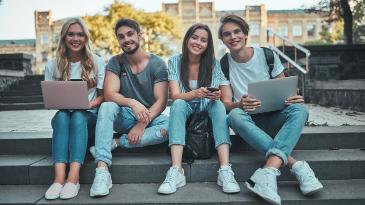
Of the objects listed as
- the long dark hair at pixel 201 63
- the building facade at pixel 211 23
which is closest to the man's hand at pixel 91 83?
the long dark hair at pixel 201 63

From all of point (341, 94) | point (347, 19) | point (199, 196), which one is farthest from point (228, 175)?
point (347, 19)

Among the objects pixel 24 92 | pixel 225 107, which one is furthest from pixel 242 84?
pixel 24 92

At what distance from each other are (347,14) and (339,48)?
2.67 metres

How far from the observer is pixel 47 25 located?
146ft

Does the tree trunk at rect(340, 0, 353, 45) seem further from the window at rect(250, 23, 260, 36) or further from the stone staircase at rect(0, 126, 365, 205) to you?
the window at rect(250, 23, 260, 36)

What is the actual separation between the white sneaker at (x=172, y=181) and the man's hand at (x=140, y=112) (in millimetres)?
484

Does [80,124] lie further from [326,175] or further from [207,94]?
[326,175]

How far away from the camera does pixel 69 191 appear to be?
257 cm

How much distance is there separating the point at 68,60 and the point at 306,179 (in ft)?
7.38

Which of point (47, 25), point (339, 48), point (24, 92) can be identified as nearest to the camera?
point (339, 48)

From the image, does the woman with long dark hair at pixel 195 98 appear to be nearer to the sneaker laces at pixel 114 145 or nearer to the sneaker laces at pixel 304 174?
the sneaker laces at pixel 304 174

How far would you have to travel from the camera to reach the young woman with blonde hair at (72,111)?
8.76ft

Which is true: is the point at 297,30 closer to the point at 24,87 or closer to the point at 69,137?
the point at 24,87

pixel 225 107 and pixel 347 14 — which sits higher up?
pixel 347 14
